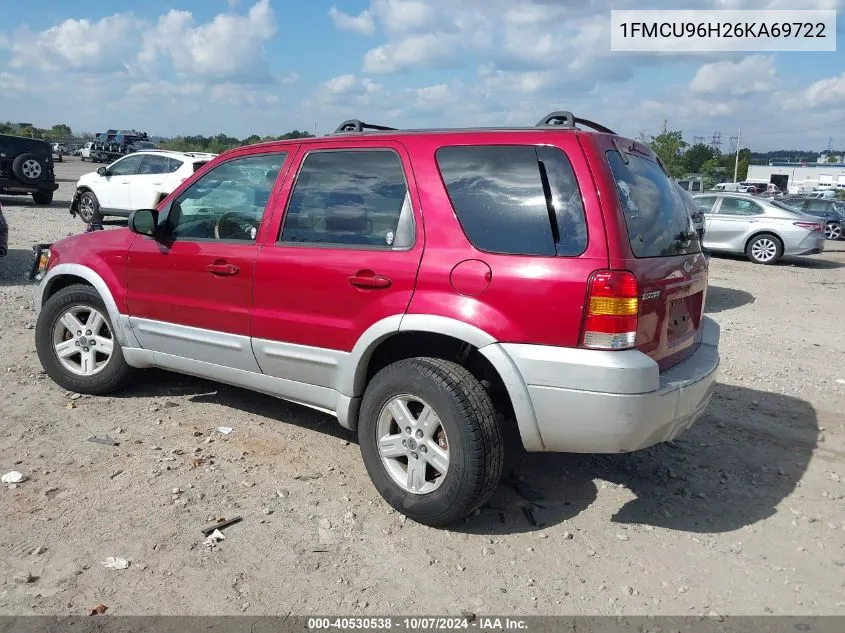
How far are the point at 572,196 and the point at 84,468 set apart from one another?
120 inches

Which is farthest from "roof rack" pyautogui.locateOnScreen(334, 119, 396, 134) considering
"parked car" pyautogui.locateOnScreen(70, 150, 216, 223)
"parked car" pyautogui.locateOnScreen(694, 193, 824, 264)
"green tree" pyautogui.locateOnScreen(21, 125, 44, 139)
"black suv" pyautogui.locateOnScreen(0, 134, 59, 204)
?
"green tree" pyautogui.locateOnScreen(21, 125, 44, 139)

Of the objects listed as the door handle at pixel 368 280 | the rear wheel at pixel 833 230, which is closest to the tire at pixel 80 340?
the door handle at pixel 368 280

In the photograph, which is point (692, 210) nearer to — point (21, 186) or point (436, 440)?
point (436, 440)

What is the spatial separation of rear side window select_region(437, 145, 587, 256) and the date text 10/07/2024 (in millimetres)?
1587

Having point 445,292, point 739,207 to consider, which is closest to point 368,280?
point 445,292

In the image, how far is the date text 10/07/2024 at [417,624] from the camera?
9.27 feet

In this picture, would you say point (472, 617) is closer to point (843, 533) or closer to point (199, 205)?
point (843, 533)

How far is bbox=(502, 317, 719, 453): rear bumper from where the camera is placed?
3.10 metres

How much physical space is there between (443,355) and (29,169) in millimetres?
17371

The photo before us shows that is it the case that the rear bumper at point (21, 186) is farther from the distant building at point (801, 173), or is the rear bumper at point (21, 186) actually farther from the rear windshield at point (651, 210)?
the distant building at point (801, 173)

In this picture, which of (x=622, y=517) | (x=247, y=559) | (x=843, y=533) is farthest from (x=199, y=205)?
(x=843, y=533)

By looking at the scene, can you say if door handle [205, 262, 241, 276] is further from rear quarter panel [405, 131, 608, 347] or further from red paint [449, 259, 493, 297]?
red paint [449, 259, 493, 297]

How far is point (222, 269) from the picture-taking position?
4.25m

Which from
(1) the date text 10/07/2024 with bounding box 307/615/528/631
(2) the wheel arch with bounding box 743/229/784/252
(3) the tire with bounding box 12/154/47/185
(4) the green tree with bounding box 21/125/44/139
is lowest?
(2) the wheel arch with bounding box 743/229/784/252
